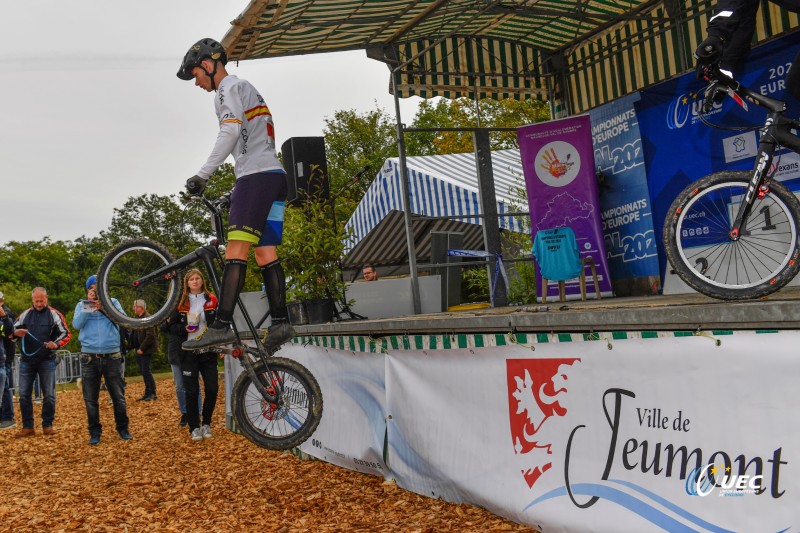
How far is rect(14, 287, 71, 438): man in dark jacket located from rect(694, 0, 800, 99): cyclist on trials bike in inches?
408

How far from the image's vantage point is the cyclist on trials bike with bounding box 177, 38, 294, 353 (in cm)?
529

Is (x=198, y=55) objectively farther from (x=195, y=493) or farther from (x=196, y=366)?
(x=196, y=366)

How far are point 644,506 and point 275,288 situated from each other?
114 inches

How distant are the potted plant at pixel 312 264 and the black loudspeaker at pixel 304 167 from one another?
29.4 inches

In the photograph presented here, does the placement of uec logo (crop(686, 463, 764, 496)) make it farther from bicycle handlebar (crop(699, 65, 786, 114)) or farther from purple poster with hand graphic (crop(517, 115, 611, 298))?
purple poster with hand graphic (crop(517, 115, 611, 298))

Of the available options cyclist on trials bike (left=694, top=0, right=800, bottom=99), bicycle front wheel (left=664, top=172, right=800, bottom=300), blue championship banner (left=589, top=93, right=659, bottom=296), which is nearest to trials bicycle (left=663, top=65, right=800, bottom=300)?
bicycle front wheel (left=664, top=172, right=800, bottom=300)

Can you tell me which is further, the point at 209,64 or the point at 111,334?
the point at 111,334

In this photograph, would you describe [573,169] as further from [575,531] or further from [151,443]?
[151,443]

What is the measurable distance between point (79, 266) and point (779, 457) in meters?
55.1

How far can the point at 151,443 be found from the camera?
1080cm

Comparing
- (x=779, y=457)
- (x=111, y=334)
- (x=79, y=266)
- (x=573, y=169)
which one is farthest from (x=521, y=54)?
(x=79, y=266)

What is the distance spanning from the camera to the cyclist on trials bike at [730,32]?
14.9ft

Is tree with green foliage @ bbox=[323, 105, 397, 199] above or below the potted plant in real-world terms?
above

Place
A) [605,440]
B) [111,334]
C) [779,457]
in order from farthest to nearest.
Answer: [111,334], [605,440], [779,457]
